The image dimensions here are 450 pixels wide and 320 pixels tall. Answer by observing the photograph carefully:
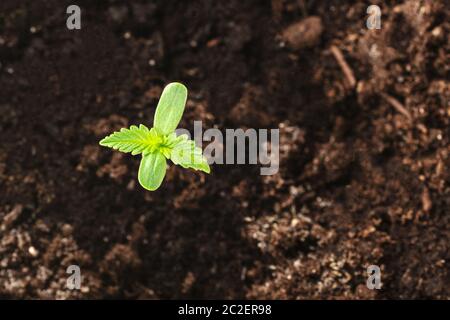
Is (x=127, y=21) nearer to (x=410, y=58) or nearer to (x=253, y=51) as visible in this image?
(x=253, y=51)

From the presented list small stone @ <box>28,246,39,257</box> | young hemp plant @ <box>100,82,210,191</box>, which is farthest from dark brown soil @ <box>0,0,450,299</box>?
young hemp plant @ <box>100,82,210,191</box>
